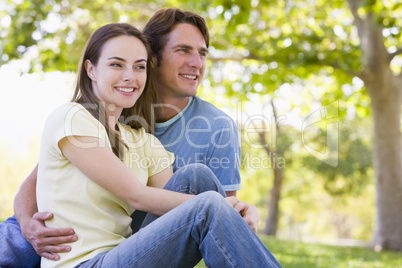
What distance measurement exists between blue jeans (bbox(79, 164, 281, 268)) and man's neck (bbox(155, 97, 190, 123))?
1.26m

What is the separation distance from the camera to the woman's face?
7.88ft

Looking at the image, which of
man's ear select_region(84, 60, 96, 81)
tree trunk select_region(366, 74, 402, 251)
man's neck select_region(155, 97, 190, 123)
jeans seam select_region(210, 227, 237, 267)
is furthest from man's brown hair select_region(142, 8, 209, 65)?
tree trunk select_region(366, 74, 402, 251)

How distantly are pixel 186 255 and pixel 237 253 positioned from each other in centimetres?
24

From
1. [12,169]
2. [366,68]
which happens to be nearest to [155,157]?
[366,68]

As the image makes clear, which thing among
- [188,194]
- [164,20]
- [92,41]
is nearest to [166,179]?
[188,194]

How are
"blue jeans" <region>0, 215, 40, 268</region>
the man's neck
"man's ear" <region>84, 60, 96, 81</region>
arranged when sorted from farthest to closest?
the man's neck
"man's ear" <region>84, 60, 96, 81</region>
"blue jeans" <region>0, 215, 40, 268</region>

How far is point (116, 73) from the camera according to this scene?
2.40 metres

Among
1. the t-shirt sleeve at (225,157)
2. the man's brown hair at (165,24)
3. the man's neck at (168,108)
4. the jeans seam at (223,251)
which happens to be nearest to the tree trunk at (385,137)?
the man's brown hair at (165,24)

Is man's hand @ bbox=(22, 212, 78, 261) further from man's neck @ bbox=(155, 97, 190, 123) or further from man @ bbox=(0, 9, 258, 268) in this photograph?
man's neck @ bbox=(155, 97, 190, 123)

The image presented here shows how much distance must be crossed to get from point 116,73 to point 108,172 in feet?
1.94

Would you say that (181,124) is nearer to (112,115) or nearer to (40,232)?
(112,115)

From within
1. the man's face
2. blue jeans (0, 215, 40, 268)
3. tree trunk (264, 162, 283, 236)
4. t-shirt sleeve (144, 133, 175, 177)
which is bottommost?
tree trunk (264, 162, 283, 236)

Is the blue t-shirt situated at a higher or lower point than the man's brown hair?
lower

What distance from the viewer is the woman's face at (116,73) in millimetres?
2400
